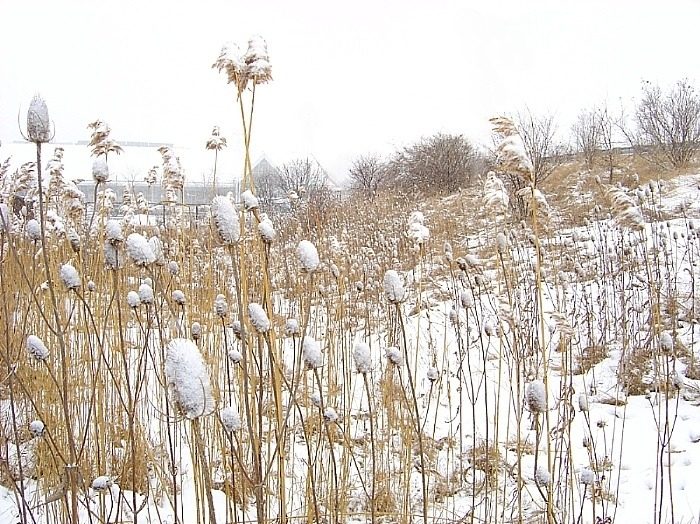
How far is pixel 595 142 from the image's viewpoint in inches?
600

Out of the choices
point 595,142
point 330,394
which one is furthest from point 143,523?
point 595,142

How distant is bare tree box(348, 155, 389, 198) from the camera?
2131 cm

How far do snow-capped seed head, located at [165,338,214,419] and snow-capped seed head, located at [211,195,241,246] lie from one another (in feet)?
0.76

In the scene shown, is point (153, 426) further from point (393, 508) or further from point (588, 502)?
point (588, 502)

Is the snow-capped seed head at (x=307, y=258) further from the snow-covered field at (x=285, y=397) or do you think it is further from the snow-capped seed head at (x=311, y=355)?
the snow-capped seed head at (x=311, y=355)

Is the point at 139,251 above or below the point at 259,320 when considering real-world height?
above

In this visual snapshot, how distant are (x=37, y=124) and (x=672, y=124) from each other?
15.7 meters

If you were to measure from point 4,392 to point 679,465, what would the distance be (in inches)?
127

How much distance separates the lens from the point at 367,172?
22.0 metres

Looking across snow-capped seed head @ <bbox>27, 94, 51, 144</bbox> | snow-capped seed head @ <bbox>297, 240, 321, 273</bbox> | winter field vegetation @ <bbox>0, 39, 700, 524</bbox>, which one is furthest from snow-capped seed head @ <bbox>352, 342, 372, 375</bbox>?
snow-capped seed head @ <bbox>27, 94, 51, 144</bbox>

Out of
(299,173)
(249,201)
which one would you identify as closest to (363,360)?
(249,201)

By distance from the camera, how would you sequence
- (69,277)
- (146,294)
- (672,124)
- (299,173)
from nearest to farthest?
(69,277) < (146,294) < (672,124) < (299,173)

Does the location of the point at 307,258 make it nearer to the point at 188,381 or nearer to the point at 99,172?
the point at 188,381

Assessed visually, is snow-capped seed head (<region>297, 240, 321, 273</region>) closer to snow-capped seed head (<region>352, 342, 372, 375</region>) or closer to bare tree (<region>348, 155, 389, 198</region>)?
snow-capped seed head (<region>352, 342, 372, 375</region>)
